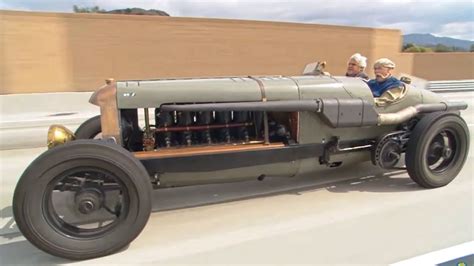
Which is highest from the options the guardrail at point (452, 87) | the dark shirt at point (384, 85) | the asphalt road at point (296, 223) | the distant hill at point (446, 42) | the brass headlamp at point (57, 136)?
the distant hill at point (446, 42)

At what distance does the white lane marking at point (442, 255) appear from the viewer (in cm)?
245

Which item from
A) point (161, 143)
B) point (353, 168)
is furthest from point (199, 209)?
point (353, 168)

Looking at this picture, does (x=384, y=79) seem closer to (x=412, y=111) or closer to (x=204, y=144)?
(x=412, y=111)

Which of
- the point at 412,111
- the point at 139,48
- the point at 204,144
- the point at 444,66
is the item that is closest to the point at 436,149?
the point at 412,111

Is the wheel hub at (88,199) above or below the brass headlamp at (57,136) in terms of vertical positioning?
below

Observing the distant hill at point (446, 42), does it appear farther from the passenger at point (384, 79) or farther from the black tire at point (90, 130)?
the black tire at point (90, 130)

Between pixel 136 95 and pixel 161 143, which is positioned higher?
pixel 136 95

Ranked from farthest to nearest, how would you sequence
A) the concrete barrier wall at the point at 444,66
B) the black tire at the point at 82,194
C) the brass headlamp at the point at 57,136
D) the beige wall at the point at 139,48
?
the concrete barrier wall at the point at 444,66 → the beige wall at the point at 139,48 → the brass headlamp at the point at 57,136 → the black tire at the point at 82,194

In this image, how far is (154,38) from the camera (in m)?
18.5

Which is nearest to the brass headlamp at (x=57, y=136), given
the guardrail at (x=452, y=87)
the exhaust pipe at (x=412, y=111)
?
the exhaust pipe at (x=412, y=111)

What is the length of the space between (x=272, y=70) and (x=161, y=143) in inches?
737

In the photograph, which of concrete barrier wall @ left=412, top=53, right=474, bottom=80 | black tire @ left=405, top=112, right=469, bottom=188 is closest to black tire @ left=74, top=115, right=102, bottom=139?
black tire @ left=405, top=112, right=469, bottom=188

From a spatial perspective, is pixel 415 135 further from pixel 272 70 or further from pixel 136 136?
pixel 272 70

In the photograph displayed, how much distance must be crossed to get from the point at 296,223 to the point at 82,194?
1690 mm
